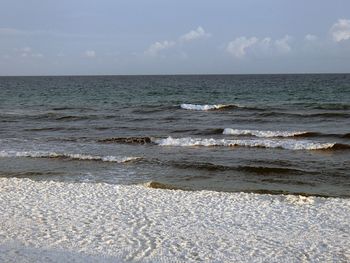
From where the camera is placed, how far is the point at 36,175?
15.7 metres

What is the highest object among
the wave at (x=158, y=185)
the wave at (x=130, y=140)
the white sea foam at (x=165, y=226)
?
the white sea foam at (x=165, y=226)

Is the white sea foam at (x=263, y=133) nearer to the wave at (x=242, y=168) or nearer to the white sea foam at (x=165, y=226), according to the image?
the wave at (x=242, y=168)

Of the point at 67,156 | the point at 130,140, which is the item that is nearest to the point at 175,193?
the point at 67,156

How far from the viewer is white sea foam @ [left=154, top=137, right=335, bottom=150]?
68.8ft

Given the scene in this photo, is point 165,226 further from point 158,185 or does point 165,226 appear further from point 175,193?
point 158,185

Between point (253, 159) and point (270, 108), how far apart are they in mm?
22036

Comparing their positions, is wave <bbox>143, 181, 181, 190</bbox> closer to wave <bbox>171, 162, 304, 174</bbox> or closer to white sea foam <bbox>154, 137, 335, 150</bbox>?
wave <bbox>171, 162, 304, 174</bbox>

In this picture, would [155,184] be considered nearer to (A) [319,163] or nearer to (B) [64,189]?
(B) [64,189]

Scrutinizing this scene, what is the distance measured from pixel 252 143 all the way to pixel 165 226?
1280 centimetres

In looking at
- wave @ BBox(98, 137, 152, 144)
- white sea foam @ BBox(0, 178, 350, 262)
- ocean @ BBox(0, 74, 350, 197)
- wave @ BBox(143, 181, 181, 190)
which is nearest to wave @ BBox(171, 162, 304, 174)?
ocean @ BBox(0, 74, 350, 197)

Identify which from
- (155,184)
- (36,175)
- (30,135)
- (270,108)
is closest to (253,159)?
(155,184)

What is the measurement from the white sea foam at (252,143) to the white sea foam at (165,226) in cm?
919

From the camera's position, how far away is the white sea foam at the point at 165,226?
8125 mm

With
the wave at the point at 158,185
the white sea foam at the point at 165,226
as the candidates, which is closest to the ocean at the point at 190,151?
the wave at the point at 158,185
